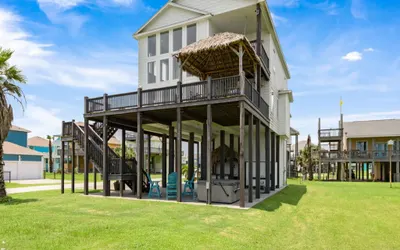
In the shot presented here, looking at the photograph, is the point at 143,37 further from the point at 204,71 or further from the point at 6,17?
the point at 6,17

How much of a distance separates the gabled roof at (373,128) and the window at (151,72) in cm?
2584

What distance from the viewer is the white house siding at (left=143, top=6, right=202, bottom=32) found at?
17.5m

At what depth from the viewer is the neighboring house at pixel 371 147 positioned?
31109 millimetres

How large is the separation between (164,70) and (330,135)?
23903mm

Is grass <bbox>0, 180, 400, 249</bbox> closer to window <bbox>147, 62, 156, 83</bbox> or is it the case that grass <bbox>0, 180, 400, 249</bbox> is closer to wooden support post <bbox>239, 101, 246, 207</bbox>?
wooden support post <bbox>239, 101, 246, 207</bbox>

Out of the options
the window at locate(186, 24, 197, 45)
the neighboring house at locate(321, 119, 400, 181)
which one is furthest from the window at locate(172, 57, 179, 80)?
the neighboring house at locate(321, 119, 400, 181)

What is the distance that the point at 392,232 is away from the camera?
8.30 metres

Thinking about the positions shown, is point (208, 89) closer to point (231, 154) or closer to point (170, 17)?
point (170, 17)

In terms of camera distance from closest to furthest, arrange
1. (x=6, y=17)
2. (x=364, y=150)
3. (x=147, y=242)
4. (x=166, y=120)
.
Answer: (x=147, y=242) → (x=6, y=17) → (x=166, y=120) → (x=364, y=150)

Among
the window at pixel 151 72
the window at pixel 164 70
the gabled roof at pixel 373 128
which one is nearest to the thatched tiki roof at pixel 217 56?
the window at pixel 164 70

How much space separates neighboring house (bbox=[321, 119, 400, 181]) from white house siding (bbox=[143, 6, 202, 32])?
912 inches

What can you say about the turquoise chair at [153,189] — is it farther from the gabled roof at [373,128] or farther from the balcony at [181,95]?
the gabled roof at [373,128]

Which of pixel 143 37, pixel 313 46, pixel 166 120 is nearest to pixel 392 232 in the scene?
pixel 166 120

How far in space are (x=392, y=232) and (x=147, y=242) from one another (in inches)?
274
